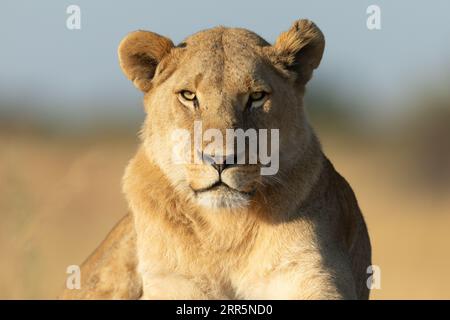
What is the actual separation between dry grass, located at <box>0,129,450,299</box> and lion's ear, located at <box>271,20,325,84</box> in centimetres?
167

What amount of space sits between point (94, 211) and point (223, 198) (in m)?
10.3

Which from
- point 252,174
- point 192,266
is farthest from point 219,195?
point 192,266

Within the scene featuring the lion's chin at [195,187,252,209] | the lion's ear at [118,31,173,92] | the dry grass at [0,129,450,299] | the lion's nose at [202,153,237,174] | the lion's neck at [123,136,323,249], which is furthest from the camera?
the dry grass at [0,129,450,299]

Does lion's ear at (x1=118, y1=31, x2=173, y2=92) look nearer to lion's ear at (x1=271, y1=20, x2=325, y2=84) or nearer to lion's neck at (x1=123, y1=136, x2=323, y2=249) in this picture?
lion's neck at (x1=123, y1=136, x2=323, y2=249)

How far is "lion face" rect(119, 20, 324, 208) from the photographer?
6.78 m

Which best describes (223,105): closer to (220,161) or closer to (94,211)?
(220,161)

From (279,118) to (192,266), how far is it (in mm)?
881

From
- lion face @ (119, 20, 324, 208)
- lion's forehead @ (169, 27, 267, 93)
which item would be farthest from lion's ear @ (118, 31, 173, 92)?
lion's forehead @ (169, 27, 267, 93)

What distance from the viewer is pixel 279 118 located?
713cm

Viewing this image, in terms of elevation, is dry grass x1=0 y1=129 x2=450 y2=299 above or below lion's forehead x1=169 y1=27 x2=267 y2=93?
below

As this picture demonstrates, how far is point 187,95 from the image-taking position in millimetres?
7059

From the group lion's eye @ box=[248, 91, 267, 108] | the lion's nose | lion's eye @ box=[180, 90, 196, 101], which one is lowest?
the lion's nose

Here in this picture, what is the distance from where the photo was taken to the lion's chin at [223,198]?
6.77 m

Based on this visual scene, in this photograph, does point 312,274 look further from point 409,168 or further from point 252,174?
point 409,168
